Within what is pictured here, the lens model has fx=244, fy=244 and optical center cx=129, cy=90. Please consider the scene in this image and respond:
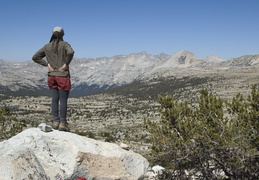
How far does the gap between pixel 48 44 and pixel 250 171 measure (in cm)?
1107

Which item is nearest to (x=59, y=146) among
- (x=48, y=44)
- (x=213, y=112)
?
(x=48, y=44)

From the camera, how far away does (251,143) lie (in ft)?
41.1

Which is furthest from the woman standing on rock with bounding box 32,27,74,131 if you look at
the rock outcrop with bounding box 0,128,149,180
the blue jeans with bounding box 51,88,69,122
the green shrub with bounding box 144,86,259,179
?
the green shrub with bounding box 144,86,259,179

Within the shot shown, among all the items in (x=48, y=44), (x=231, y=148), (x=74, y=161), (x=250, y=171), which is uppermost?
(x=48, y=44)

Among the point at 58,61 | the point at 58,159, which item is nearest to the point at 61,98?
the point at 58,61

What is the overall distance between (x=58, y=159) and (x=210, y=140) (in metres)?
7.12

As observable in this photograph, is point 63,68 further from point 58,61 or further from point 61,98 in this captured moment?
point 61,98

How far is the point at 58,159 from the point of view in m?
8.60

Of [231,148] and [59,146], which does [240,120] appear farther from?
[59,146]

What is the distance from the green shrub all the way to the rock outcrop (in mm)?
3900

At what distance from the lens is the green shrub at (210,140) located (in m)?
12.1

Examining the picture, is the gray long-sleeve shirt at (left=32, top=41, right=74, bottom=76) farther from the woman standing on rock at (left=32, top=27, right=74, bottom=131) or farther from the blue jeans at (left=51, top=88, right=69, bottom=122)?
the blue jeans at (left=51, top=88, right=69, bottom=122)

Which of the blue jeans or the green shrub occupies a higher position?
the blue jeans

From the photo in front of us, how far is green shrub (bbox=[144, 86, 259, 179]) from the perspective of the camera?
1209 cm
